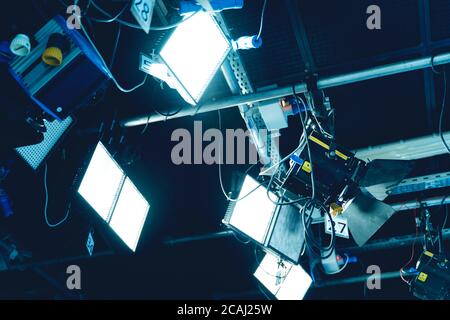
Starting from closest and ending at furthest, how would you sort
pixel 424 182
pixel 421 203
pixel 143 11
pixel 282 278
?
pixel 143 11 → pixel 424 182 → pixel 421 203 → pixel 282 278

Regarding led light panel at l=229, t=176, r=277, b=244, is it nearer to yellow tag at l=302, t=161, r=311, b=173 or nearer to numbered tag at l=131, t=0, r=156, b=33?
yellow tag at l=302, t=161, r=311, b=173

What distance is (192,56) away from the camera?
94.3 inches

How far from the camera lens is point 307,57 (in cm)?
285

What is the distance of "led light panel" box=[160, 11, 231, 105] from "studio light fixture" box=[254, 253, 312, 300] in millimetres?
2227

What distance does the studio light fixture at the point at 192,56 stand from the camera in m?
2.32

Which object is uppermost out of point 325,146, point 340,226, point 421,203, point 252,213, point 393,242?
point 421,203

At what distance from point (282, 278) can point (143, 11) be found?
2.94 m

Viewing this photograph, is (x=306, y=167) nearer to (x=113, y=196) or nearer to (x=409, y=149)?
(x=409, y=149)

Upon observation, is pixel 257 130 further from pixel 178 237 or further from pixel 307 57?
pixel 178 237

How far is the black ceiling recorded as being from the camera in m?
2.69

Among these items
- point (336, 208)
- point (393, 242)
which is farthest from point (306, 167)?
point (393, 242)

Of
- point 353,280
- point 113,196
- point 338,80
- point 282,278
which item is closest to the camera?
point 338,80

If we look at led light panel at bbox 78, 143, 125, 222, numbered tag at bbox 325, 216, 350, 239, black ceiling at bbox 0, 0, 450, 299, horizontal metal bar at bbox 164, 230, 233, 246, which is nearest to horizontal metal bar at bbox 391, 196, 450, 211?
black ceiling at bbox 0, 0, 450, 299
